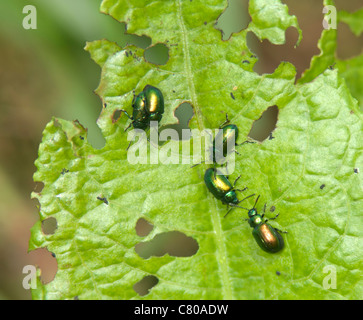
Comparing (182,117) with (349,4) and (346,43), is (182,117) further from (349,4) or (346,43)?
(349,4)

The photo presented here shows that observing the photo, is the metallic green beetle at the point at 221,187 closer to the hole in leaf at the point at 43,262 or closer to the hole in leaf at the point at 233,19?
the hole in leaf at the point at 233,19

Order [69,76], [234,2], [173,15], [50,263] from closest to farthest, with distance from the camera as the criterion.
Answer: [173,15] → [234,2] → [69,76] → [50,263]

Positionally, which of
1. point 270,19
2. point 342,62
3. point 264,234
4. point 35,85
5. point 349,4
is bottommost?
point 264,234

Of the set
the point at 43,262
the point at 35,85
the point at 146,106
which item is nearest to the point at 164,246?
the point at 146,106

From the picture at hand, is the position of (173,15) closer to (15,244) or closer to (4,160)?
(4,160)

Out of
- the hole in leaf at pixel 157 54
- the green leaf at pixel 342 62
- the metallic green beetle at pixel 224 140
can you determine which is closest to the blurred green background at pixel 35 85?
the green leaf at pixel 342 62

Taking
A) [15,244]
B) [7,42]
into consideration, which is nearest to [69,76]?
[7,42]

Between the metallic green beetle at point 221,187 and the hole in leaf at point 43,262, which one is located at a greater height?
the hole in leaf at point 43,262
